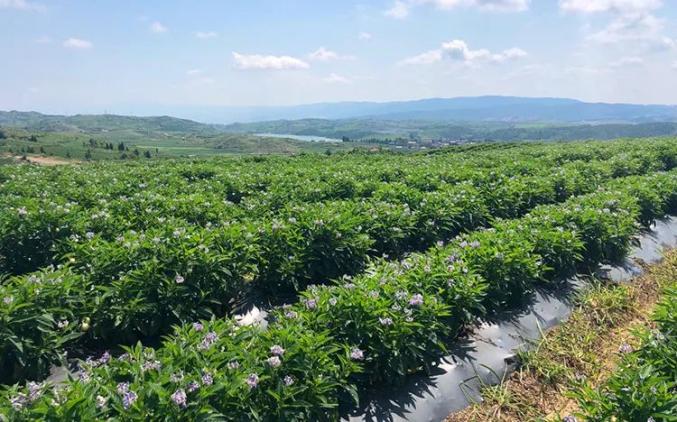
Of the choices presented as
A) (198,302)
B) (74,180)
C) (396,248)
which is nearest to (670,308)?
(396,248)

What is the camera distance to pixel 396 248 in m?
8.05

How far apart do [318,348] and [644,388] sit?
8.91ft

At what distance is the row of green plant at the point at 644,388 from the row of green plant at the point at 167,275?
2.92 metres

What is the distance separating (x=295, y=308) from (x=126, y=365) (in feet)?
5.74

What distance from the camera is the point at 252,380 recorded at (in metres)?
3.39

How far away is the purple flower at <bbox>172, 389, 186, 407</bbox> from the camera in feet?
9.85

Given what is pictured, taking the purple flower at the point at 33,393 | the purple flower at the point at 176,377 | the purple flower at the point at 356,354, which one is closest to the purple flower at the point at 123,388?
the purple flower at the point at 176,377

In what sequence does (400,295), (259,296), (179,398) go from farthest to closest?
(259,296) < (400,295) < (179,398)

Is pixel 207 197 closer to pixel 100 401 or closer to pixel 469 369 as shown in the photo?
pixel 469 369

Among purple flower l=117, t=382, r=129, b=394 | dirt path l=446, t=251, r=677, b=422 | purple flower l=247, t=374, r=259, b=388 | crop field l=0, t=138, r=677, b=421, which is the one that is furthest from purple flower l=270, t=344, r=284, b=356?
dirt path l=446, t=251, r=677, b=422

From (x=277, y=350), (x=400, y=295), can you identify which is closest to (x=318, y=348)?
(x=277, y=350)

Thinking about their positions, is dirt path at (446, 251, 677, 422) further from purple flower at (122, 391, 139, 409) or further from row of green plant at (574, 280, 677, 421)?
purple flower at (122, 391, 139, 409)

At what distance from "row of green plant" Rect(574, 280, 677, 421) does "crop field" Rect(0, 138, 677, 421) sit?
0.12 ft

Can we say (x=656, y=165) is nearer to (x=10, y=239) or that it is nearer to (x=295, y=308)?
(x=295, y=308)
